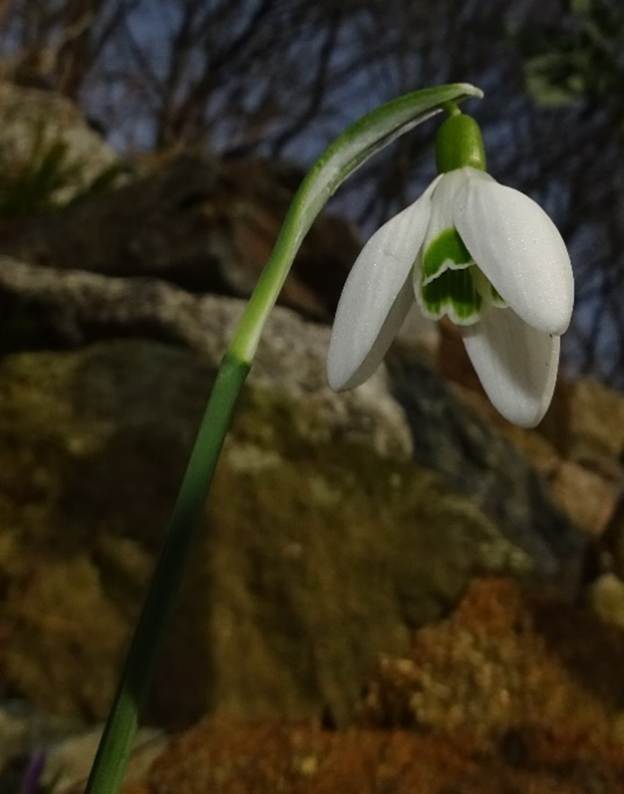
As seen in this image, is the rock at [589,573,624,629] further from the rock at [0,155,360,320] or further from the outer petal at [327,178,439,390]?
the outer petal at [327,178,439,390]

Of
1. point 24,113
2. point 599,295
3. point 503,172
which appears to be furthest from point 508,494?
point 599,295

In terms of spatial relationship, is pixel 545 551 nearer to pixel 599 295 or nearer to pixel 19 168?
pixel 19 168

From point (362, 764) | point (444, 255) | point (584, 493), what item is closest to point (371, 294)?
point (444, 255)

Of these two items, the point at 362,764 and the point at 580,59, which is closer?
the point at 362,764

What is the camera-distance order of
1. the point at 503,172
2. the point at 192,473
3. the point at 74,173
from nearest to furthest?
the point at 192,473 < the point at 74,173 < the point at 503,172

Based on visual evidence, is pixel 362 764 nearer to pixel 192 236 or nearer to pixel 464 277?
pixel 464 277

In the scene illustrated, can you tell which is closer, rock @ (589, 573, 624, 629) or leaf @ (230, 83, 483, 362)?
leaf @ (230, 83, 483, 362)

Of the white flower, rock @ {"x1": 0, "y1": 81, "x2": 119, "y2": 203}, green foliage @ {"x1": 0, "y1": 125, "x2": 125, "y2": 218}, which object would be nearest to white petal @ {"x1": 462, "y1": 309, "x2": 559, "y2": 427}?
the white flower
